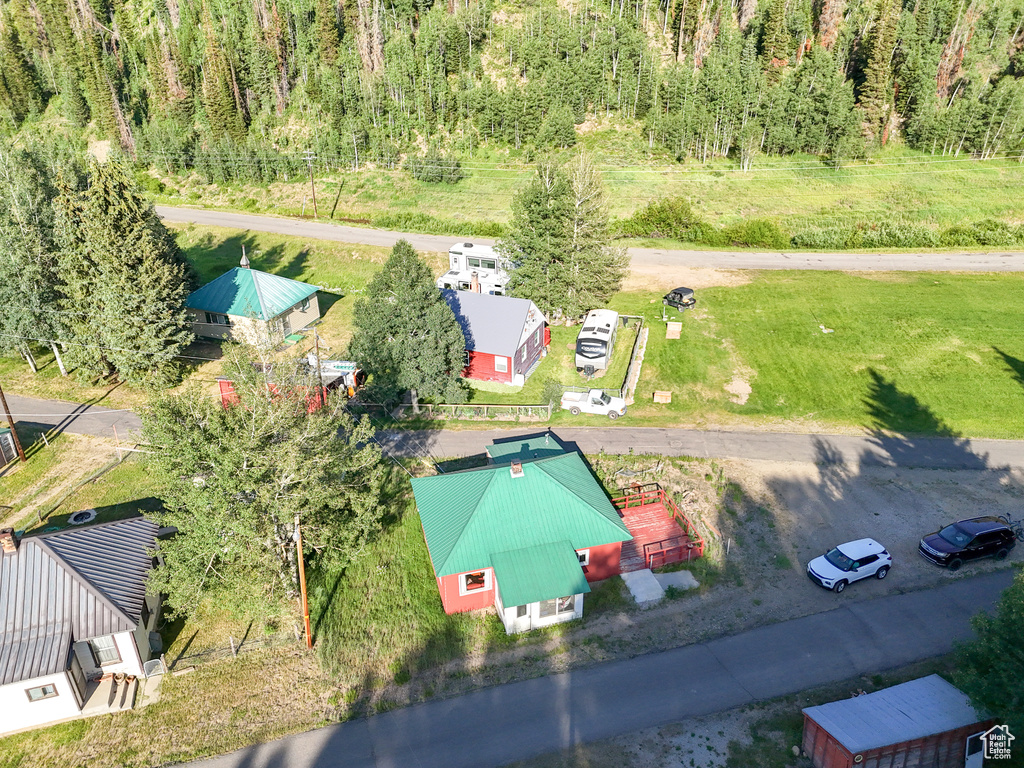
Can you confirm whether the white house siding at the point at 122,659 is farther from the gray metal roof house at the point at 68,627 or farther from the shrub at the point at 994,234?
the shrub at the point at 994,234

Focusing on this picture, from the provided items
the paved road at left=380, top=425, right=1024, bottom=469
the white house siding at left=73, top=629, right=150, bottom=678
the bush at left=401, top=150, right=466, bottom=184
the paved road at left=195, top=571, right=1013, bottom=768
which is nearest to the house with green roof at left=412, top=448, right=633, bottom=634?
the paved road at left=195, top=571, right=1013, bottom=768

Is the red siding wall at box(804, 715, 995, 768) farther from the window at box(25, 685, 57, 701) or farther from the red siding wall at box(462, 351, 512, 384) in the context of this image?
the red siding wall at box(462, 351, 512, 384)

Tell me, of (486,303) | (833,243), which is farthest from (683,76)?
(486,303)

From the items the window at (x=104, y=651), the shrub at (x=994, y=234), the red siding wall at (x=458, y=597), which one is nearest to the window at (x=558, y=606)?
the red siding wall at (x=458, y=597)

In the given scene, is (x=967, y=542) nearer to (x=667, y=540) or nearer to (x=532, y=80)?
(x=667, y=540)

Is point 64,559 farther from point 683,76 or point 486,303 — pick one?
point 683,76

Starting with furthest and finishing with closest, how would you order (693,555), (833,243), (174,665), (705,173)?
(705,173) → (833,243) → (693,555) → (174,665)
